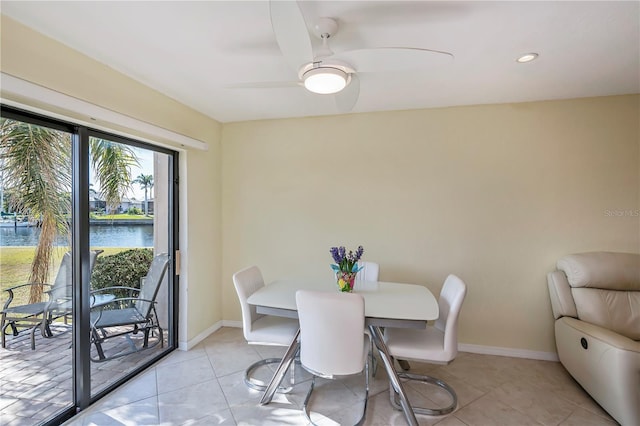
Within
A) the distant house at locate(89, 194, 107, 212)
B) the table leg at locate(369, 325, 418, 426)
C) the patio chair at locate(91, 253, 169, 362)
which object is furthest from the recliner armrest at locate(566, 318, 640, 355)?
the distant house at locate(89, 194, 107, 212)

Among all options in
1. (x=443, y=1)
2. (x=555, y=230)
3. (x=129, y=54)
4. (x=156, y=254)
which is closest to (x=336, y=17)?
(x=443, y=1)

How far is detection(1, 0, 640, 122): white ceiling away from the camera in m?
1.55

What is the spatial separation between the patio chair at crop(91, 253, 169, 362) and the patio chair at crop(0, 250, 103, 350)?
211 mm

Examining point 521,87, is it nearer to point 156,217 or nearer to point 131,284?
point 156,217

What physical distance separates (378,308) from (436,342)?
19.4 inches

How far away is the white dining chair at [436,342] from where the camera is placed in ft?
6.72

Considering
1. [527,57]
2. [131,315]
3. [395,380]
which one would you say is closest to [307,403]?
→ [395,380]

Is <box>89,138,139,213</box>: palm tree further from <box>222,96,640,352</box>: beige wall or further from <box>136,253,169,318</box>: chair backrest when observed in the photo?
<box>222,96,640,352</box>: beige wall

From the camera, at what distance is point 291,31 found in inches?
51.5

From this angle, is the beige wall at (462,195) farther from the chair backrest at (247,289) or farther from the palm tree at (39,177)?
the palm tree at (39,177)

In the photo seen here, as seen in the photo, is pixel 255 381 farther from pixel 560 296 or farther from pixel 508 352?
pixel 560 296

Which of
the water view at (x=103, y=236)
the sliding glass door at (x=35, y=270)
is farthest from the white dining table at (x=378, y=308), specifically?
the sliding glass door at (x=35, y=270)

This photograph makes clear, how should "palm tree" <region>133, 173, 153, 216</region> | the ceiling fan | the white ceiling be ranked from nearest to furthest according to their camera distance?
the ceiling fan < the white ceiling < "palm tree" <region>133, 173, 153, 216</region>

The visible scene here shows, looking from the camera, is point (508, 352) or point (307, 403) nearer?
point (307, 403)
